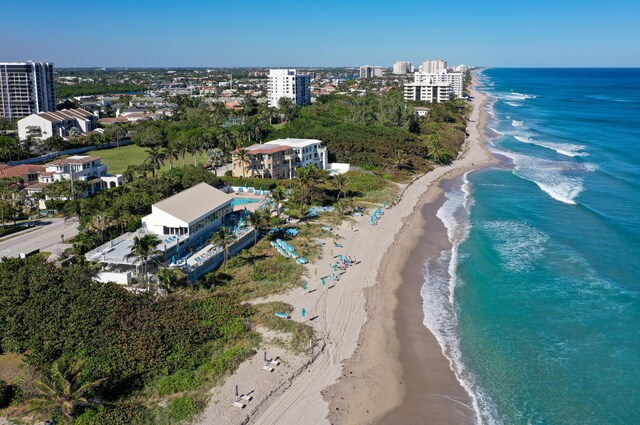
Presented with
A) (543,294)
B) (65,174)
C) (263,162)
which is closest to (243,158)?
(263,162)

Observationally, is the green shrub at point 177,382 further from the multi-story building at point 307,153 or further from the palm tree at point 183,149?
the palm tree at point 183,149

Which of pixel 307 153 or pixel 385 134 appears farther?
pixel 385 134

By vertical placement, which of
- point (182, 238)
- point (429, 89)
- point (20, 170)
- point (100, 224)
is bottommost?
point (182, 238)

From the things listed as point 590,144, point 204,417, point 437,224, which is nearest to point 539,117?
point 590,144

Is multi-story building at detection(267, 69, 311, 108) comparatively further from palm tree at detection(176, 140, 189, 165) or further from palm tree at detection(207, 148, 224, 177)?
palm tree at detection(207, 148, 224, 177)

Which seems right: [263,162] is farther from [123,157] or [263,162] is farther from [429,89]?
[429,89]
